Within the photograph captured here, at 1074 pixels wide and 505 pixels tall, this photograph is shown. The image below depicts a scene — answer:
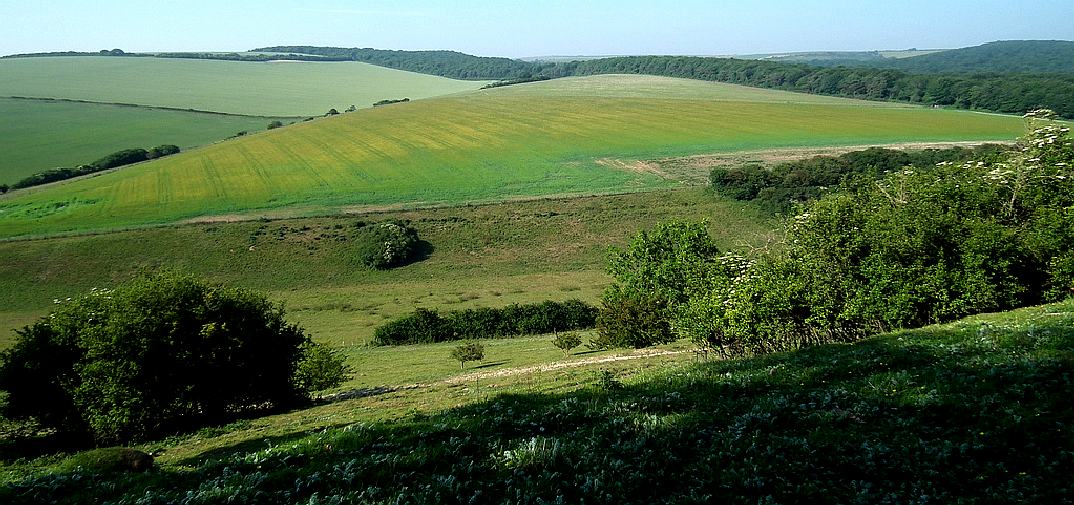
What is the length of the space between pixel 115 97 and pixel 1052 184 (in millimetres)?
237326

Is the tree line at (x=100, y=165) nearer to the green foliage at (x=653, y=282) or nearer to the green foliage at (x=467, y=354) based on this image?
the green foliage at (x=467, y=354)

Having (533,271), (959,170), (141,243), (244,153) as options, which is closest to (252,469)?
(959,170)

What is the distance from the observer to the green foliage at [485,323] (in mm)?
54125

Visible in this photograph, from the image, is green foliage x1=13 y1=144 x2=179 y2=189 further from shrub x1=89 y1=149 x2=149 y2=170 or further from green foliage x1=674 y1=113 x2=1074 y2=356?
green foliage x1=674 y1=113 x2=1074 y2=356

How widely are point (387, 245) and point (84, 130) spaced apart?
396 feet

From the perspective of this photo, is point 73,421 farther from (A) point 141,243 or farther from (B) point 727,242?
(B) point 727,242

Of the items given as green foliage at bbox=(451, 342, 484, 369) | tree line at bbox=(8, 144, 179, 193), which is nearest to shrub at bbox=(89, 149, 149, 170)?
tree line at bbox=(8, 144, 179, 193)

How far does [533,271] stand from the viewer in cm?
7375

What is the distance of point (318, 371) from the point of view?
32969 millimetres

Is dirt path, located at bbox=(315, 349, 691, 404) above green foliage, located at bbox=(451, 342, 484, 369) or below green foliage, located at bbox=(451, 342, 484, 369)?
above

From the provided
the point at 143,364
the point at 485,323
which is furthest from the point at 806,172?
the point at 143,364

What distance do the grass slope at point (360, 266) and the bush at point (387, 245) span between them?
1.41 meters

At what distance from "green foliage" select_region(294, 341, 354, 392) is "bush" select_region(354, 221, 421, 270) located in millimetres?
41480

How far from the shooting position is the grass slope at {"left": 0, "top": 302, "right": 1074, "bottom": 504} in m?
9.71
